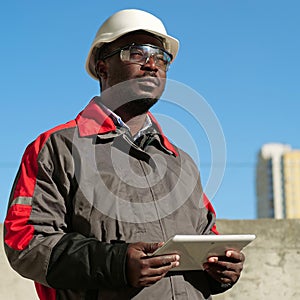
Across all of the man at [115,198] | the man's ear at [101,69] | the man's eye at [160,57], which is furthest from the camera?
the man's ear at [101,69]

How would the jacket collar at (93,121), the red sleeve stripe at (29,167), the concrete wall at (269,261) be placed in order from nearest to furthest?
the red sleeve stripe at (29,167) → the jacket collar at (93,121) → the concrete wall at (269,261)

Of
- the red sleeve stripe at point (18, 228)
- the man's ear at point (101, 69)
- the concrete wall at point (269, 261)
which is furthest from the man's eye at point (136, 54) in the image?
the concrete wall at point (269, 261)

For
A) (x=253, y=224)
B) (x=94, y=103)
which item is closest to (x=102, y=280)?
(x=94, y=103)

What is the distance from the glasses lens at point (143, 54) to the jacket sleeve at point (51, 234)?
421mm

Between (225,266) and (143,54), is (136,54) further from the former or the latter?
(225,266)

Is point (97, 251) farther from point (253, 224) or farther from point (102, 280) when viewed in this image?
point (253, 224)

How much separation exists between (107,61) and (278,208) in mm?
85415

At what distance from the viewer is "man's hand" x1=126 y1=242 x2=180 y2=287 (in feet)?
6.89

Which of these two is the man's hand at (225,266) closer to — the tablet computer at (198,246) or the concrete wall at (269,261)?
the tablet computer at (198,246)

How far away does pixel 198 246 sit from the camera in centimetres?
215

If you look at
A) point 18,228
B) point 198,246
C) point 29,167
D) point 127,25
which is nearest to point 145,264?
point 198,246

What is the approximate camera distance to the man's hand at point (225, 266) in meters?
2.34

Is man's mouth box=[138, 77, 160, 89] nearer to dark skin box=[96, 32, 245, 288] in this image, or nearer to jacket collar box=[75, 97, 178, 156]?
dark skin box=[96, 32, 245, 288]

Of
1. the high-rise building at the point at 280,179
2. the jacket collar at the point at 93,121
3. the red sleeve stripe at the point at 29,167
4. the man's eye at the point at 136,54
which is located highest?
the high-rise building at the point at 280,179
